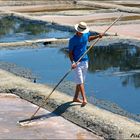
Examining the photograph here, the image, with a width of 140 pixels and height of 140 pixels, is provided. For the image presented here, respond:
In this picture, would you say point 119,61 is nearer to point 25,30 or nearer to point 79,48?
point 79,48

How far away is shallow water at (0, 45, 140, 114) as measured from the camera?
1014cm

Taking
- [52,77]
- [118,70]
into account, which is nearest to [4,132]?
[52,77]

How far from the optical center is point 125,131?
7090 millimetres

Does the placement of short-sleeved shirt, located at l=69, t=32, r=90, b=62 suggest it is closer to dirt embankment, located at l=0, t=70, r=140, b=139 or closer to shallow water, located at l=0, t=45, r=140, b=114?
dirt embankment, located at l=0, t=70, r=140, b=139

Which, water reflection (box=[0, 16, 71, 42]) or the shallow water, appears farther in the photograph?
water reflection (box=[0, 16, 71, 42])

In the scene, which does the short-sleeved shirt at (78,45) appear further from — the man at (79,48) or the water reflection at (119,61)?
the water reflection at (119,61)

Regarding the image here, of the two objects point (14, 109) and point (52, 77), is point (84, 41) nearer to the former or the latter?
point (14, 109)

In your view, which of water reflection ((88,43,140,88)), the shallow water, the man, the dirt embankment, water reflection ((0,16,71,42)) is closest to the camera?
the dirt embankment

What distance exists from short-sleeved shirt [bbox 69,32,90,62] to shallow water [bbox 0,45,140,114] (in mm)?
1480

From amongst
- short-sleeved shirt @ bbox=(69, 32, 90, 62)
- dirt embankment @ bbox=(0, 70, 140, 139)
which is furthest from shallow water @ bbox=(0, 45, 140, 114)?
short-sleeved shirt @ bbox=(69, 32, 90, 62)

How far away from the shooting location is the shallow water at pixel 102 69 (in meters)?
10.1

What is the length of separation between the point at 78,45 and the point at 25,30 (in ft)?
43.6

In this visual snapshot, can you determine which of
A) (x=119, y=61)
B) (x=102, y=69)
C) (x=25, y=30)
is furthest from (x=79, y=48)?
(x=25, y=30)

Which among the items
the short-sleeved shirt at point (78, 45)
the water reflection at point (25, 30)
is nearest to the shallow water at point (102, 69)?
the short-sleeved shirt at point (78, 45)
